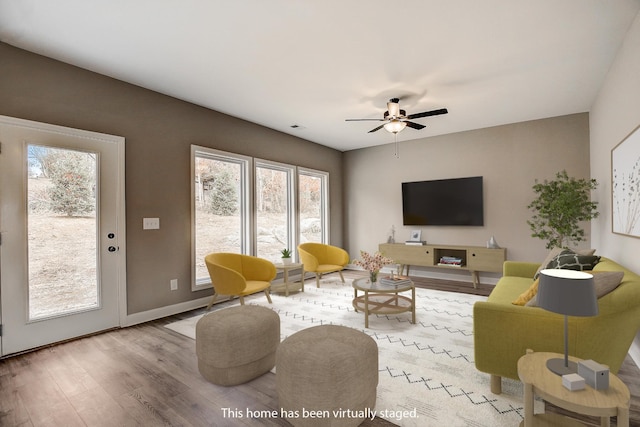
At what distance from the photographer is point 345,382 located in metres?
1.63

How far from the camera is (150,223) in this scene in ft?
11.7

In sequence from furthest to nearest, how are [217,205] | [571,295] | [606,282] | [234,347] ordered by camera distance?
1. [217,205]
2. [234,347]
3. [606,282]
4. [571,295]

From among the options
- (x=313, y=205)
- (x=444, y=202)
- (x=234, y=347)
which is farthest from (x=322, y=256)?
(x=234, y=347)

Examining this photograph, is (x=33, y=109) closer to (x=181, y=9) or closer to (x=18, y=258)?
(x=18, y=258)

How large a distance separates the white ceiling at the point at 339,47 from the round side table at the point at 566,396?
7.89 ft

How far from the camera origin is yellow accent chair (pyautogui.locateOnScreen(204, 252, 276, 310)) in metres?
3.61

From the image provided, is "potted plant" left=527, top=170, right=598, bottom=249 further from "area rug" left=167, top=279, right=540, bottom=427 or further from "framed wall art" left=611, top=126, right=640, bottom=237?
"area rug" left=167, top=279, right=540, bottom=427

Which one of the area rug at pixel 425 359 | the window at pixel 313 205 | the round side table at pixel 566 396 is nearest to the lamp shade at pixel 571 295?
the round side table at pixel 566 396

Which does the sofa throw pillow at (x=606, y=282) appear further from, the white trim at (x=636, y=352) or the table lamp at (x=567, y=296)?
the white trim at (x=636, y=352)

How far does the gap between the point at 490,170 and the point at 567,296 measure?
434 centimetres

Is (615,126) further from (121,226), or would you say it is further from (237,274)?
(121,226)

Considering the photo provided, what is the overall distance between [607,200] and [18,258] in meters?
5.95

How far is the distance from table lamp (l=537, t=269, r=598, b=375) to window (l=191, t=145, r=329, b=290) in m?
3.76

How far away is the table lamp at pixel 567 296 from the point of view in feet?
4.63
